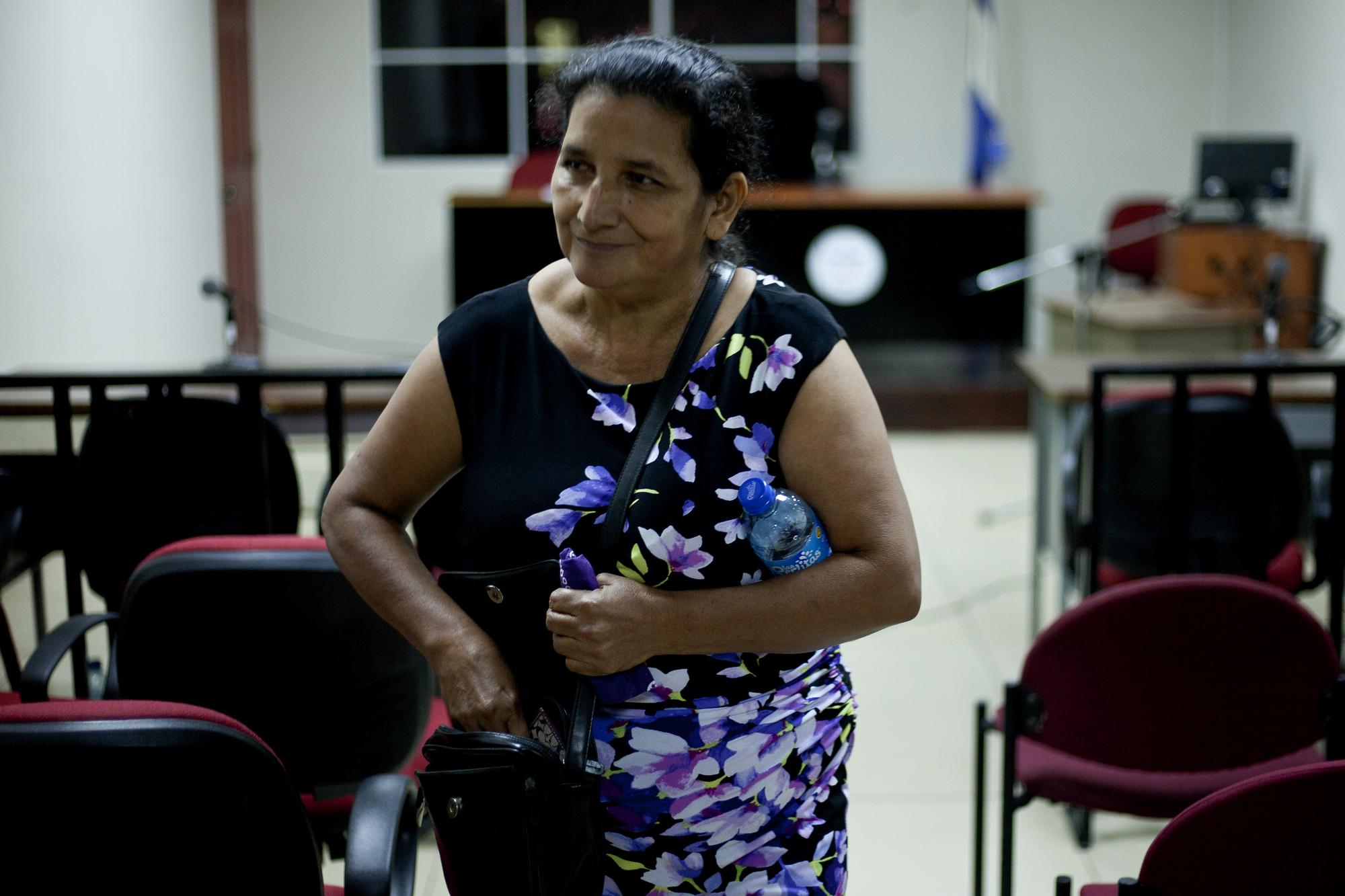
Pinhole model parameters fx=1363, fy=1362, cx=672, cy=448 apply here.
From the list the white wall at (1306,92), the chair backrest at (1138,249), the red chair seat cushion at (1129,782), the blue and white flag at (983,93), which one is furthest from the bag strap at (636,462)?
the blue and white flag at (983,93)

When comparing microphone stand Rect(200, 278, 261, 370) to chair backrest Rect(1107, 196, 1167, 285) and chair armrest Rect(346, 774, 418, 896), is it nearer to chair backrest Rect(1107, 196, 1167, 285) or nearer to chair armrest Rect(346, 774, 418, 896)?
chair armrest Rect(346, 774, 418, 896)

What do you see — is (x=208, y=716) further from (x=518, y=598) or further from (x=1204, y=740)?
(x=1204, y=740)

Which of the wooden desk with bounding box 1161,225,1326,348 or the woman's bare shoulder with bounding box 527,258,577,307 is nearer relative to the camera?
the woman's bare shoulder with bounding box 527,258,577,307

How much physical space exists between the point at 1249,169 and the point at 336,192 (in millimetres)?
5341

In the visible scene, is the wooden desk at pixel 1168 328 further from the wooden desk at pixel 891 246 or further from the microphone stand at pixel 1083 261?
the wooden desk at pixel 891 246

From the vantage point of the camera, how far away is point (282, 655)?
164 centimetres

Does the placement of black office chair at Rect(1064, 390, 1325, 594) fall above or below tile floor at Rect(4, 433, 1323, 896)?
above

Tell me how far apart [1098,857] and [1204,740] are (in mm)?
883

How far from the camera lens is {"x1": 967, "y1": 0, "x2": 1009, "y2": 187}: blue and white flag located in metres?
8.09

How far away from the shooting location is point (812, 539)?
116cm

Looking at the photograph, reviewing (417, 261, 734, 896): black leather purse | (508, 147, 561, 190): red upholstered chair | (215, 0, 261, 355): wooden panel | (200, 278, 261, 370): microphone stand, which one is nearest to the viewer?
(417, 261, 734, 896): black leather purse

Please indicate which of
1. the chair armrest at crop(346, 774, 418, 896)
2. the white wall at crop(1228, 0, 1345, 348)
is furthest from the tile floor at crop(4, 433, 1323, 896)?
the white wall at crop(1228, 0, 1345, 348)

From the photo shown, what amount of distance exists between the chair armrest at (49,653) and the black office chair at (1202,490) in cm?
199

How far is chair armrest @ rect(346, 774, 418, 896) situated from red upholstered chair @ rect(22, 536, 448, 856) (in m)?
0.24
